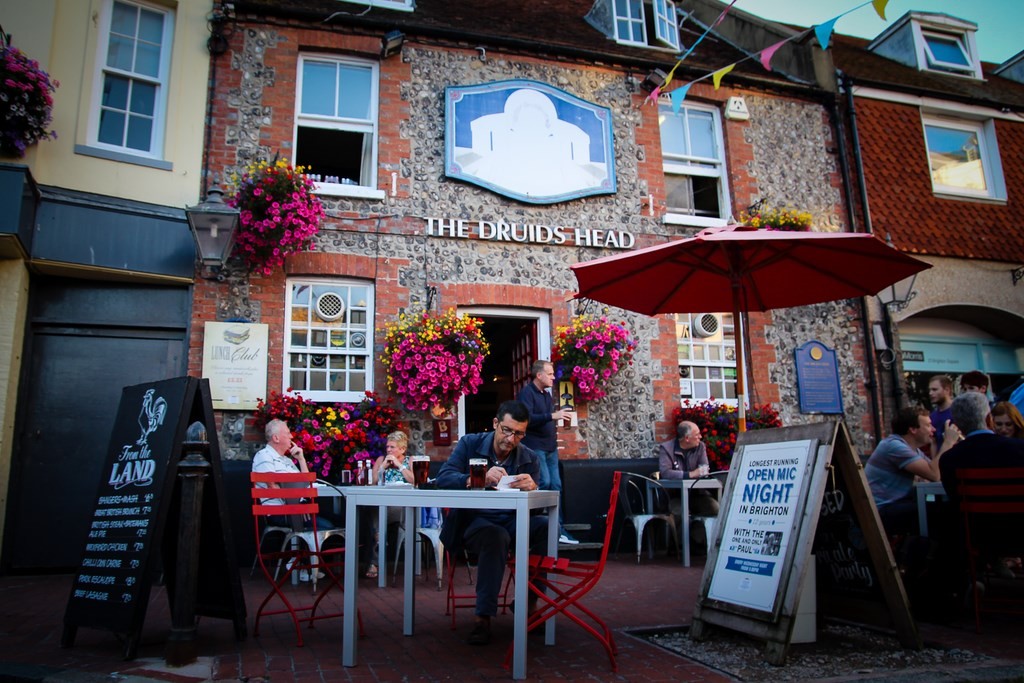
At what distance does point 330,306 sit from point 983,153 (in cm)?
1092

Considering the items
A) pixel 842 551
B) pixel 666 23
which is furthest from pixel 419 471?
pixel 666 23

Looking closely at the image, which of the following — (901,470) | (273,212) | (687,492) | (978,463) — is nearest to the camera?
(978,463)

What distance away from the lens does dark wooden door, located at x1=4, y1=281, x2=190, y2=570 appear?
7398mm

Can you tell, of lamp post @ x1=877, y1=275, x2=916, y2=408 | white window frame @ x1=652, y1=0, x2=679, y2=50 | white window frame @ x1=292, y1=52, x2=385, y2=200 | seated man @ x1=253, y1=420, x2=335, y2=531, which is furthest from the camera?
white window frame @ x1=652, y1=0, x2=679, y2=50

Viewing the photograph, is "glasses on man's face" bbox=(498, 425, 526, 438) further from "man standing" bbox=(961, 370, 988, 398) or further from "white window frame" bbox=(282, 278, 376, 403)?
"man standing" bbox=(961, 370, 988, 398)

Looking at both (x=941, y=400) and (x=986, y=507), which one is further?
(x=941, y=400)

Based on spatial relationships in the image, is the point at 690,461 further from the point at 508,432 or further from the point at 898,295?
the point at 898,295

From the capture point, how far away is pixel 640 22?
11.3 metres

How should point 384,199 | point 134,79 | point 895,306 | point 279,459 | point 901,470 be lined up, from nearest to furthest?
point 901,470 → point 279,459 → point 134,79 → point 384,199 → point 895,306

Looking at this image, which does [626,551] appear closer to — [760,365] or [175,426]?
[760,365]

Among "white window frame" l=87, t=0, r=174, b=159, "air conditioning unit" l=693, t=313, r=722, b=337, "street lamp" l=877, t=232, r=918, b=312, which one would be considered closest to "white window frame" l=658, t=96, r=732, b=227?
"air conditioning unit" l=693, t=313, r=722, b=337

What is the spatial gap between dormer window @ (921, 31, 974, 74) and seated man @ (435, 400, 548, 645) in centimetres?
1287

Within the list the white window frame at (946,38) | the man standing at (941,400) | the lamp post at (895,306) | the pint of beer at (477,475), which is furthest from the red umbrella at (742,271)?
the white window frame at (946,38)

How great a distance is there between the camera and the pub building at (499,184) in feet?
28.4
